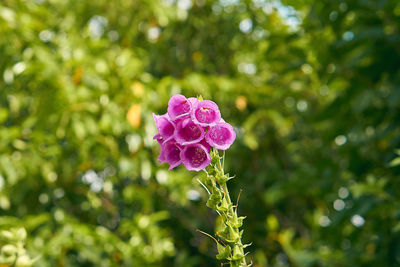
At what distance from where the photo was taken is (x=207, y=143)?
81 centimetres

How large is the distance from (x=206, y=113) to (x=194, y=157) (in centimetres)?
8

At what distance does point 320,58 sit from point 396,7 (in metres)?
0.38

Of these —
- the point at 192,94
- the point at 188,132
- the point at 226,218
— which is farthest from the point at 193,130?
the point at 192,94

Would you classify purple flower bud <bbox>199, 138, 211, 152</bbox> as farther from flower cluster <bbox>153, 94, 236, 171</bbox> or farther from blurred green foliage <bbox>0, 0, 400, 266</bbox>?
blurred green foliage <bbox>0, 0, 400, 266</bbox>

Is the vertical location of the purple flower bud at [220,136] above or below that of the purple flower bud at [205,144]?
above

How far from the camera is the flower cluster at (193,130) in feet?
2.59

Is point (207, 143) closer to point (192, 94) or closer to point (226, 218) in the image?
point (226, 218)

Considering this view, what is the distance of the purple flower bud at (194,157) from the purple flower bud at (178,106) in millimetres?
64

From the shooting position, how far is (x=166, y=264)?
3049 mm

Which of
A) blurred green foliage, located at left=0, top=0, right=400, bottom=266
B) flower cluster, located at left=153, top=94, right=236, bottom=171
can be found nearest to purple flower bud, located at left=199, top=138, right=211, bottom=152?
flower cluster, located at left=153, top=94, right=236, bottom=171

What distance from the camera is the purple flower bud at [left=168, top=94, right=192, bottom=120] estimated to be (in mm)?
806

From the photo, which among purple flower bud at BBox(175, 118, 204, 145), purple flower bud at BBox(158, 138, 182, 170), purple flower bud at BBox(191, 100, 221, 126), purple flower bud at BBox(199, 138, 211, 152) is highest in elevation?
purple flower bud at BBox(191, 100, 221, 126)

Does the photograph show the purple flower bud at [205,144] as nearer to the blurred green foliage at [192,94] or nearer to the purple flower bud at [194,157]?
the purple flower bud at [194,157]

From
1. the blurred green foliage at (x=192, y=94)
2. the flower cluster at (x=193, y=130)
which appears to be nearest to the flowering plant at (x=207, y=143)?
the flower cluster at (x=193, y=130)
